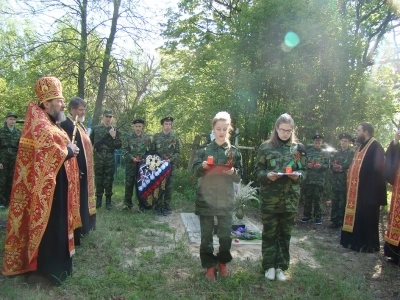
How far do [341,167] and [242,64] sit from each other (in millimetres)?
3670

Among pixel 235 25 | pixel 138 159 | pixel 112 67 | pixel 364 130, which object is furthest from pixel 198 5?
pixel 364 130

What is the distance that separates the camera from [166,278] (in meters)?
4.05

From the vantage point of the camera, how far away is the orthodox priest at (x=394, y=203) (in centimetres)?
498

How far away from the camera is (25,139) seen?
11.7 feet

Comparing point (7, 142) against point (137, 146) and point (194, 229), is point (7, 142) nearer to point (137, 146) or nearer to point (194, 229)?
point (137, 146)

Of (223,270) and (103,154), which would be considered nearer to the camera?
(223,270)

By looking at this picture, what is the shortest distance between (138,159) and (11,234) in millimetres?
4407

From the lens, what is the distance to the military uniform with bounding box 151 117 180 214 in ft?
25.9

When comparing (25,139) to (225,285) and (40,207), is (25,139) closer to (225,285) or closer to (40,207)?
(40,207)

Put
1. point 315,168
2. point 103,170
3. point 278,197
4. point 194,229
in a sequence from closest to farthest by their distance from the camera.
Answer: point 278,197 < point 194,229 < point 103,170 < point 315,168

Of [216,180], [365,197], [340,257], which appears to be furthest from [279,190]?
[365,197]

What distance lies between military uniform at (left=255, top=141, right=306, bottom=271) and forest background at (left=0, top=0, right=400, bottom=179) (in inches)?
185

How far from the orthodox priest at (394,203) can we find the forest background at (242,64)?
11.3ft

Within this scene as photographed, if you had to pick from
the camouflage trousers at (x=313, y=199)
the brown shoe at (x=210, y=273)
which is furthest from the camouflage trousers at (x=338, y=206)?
the brown shoe at (x=210, y=273)
